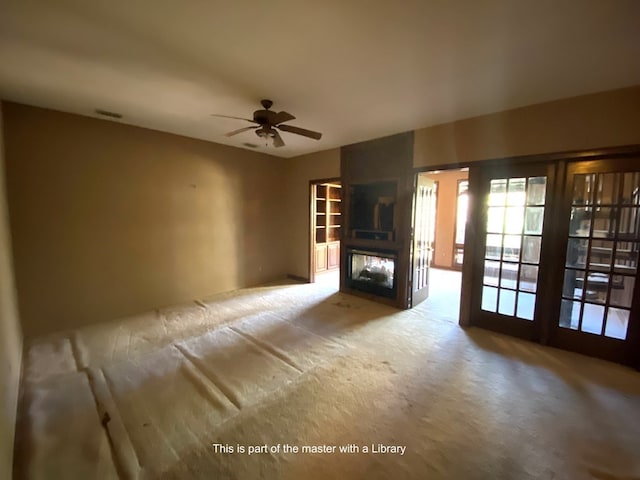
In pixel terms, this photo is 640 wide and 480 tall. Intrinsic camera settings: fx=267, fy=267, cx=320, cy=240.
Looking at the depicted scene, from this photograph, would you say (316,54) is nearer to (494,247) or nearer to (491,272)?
(494,247)

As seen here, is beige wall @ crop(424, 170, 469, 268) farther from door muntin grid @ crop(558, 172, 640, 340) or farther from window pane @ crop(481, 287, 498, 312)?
door muntin grid @ crop(558, 172, 640, 340)

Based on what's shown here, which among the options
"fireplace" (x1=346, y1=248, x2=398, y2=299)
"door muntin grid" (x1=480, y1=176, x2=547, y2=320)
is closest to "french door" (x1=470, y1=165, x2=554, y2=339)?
"door muntin grid" (x1=480, y1=176, x2=547, y2=320)

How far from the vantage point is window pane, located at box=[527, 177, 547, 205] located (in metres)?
2.92

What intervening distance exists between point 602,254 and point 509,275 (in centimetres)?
81

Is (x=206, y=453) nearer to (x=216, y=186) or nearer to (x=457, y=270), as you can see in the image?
(x=216, y=186)

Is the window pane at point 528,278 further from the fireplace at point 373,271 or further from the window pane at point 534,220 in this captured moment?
the fireplace at point 373,271

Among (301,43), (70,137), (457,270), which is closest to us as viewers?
(301,43)

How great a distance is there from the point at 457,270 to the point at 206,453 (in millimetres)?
6472

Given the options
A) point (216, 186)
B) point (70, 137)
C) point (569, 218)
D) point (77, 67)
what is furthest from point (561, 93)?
point (70, 137)

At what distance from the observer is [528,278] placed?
306 centimetres

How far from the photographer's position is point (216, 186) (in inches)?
179

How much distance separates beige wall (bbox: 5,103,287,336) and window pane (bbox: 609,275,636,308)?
4.97 meters

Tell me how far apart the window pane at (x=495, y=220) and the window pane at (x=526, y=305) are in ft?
2.59

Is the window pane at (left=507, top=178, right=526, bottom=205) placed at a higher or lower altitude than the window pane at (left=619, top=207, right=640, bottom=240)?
higher
